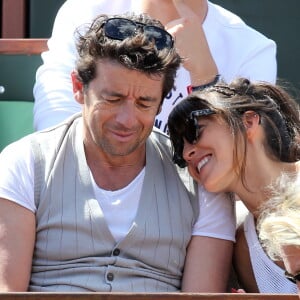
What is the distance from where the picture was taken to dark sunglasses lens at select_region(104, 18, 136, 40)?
2.35 metres

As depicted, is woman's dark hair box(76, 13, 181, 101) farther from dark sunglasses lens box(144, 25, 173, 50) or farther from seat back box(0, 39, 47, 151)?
seat back box(0, 39, 47, 151)

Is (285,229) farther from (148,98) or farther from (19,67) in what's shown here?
(19,67)

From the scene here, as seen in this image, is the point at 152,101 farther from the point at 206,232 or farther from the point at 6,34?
the point at 6,34

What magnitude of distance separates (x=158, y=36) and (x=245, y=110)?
0.28 meters

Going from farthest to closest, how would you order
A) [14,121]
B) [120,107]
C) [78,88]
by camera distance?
[14,121] → [78,88] → [120,107]

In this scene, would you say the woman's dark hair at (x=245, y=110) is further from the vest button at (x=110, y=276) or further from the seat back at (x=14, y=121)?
the seat back at (x=14, y=121)

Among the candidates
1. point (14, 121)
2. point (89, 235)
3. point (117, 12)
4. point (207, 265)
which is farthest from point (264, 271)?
point (14, 121)

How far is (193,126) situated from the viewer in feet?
7.95

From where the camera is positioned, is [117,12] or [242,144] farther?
[117,12]

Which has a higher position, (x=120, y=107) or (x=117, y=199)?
(x=120, y=107)

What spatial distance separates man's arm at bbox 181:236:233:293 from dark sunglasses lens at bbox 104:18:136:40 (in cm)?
51

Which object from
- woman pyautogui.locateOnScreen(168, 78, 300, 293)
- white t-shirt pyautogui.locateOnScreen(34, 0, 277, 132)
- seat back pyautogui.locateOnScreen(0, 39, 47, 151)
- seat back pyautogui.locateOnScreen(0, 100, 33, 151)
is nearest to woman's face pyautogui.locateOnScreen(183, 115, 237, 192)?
woman pyautogui.locateOnScreen(168, 78, 300, 293)

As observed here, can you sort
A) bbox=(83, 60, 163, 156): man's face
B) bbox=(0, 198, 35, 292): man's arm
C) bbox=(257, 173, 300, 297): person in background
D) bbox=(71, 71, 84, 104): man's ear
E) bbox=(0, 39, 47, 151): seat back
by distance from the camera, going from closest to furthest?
bbox=(257, 173, 300, 297): person in background
bbox=(0, 198, 35, 292): man's arm
bbox=(83, 60, 163, 156): man's face
bbox=(71, 71, 84, 104): man's ear
bbox=(0, 39, 47, 151): seat back

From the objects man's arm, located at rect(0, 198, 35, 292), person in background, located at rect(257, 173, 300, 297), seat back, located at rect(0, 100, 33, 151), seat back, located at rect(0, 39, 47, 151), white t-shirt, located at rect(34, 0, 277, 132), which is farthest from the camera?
seat back, located at rect(0, 39, 47, 151)
